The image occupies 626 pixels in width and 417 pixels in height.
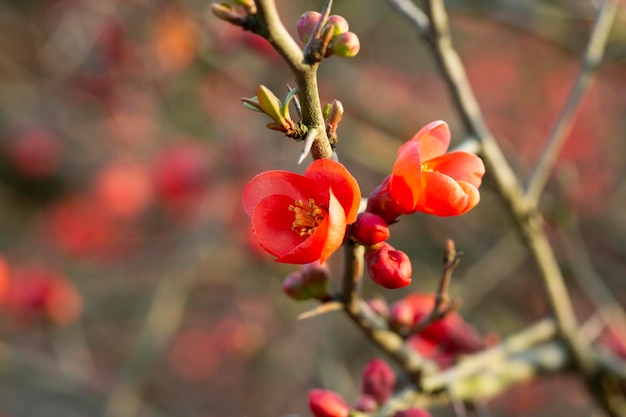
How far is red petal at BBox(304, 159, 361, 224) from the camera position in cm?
85

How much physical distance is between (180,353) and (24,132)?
177cm

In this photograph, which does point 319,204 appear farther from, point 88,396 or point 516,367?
point 88,396

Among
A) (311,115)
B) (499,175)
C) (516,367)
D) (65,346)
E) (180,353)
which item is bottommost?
(180,353)

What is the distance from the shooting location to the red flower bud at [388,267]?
0.93 metres

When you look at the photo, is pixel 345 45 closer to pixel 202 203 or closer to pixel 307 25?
pixel 307 25

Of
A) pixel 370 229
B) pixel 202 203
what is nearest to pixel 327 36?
pixel 370 229

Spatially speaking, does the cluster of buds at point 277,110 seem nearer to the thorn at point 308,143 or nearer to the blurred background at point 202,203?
the thorn at point 308,143

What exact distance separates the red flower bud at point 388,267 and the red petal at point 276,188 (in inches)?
4.1

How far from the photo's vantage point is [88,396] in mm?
2582

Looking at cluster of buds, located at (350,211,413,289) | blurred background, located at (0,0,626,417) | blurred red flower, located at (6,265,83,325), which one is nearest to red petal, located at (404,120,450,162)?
cluster of buds, located at (350,211,413,289)

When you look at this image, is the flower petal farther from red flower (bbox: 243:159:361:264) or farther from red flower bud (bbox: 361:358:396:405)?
red flower bud (bbox: 361:358:396:405)

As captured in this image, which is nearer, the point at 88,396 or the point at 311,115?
the point at 311,115

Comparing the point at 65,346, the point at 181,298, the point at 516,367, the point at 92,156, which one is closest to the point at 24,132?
the point at 92,156

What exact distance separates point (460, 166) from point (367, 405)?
0.43 metres
